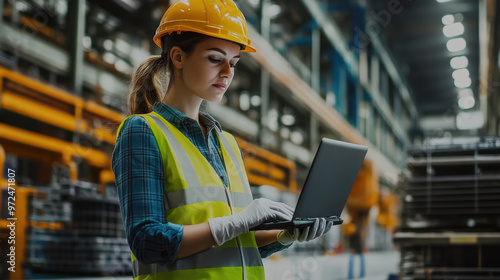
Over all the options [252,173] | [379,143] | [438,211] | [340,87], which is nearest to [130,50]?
[252,173]

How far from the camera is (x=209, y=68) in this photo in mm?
1595

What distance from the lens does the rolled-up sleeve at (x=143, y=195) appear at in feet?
4.47

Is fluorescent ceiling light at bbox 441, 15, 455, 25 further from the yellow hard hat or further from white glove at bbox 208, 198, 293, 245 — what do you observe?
white glove at bbox 208, 198, 293, 245

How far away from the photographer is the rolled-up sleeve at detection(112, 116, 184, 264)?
1363 mm

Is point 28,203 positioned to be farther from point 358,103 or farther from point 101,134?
point 358,103

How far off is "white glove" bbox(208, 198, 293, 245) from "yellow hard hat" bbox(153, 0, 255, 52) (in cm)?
52

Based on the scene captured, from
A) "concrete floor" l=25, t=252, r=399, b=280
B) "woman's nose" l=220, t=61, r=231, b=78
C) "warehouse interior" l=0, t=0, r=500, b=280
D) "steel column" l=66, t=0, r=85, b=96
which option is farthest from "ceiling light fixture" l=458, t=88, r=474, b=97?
"woman's nose" l=220, t=61, r=231, b=78

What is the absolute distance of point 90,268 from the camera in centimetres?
402

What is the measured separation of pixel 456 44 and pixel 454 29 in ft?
6.04

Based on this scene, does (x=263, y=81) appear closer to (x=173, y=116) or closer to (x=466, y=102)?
(x=173, y=116)

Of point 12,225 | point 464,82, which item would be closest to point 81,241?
point 12,225

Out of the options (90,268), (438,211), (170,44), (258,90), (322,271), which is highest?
(258,90)

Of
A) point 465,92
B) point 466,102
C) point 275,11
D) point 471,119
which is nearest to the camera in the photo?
point 275,11

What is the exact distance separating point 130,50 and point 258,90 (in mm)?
3504
